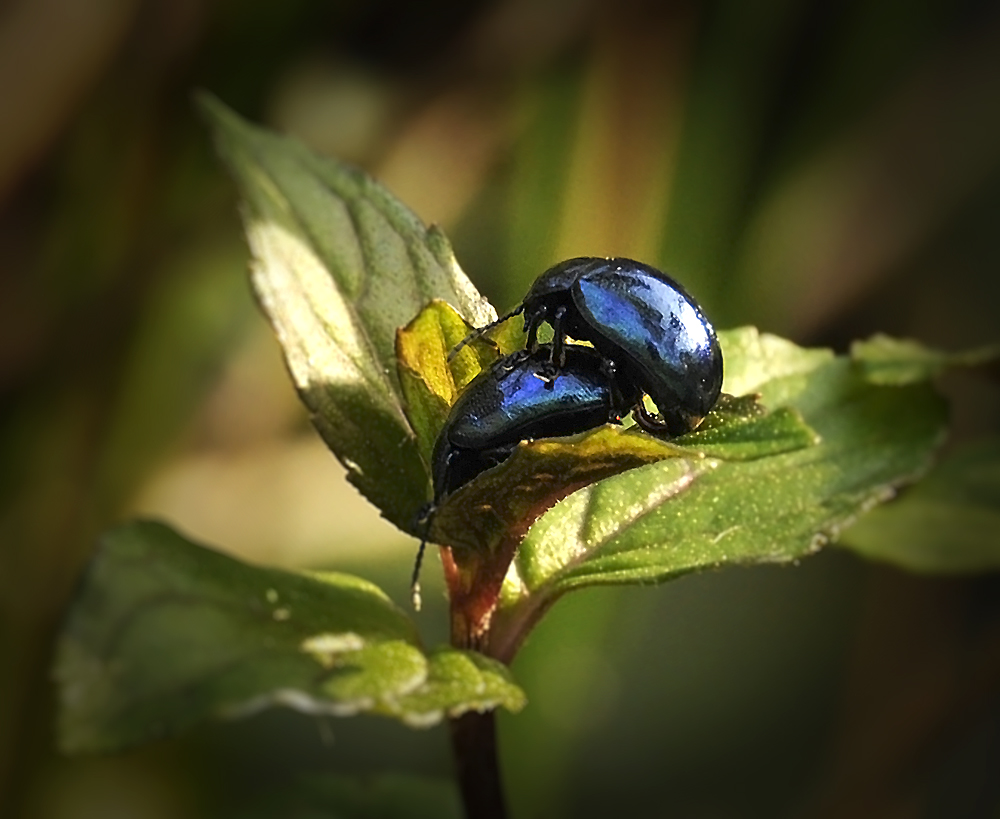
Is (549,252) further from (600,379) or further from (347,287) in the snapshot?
(600,379)

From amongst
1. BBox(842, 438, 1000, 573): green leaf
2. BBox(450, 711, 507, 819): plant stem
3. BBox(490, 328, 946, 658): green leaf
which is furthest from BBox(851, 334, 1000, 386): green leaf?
BBox(450, 711, 507, 819): plant stem

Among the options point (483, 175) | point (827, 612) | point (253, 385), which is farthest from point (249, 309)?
point (827, 612)

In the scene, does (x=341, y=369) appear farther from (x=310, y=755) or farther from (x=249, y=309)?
(x=249, y=309)

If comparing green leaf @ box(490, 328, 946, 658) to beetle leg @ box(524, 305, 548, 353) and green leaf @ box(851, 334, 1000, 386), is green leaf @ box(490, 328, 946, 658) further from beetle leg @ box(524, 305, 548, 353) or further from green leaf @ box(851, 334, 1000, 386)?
beetle leg @ box(524, 305, 548, 353)

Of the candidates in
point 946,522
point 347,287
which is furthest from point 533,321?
point 946,522

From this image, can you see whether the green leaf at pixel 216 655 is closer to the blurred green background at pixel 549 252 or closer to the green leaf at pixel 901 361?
the green leaf at pixel 901 361

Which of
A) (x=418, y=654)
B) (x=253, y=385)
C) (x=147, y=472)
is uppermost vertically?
(x=418, y=654)
